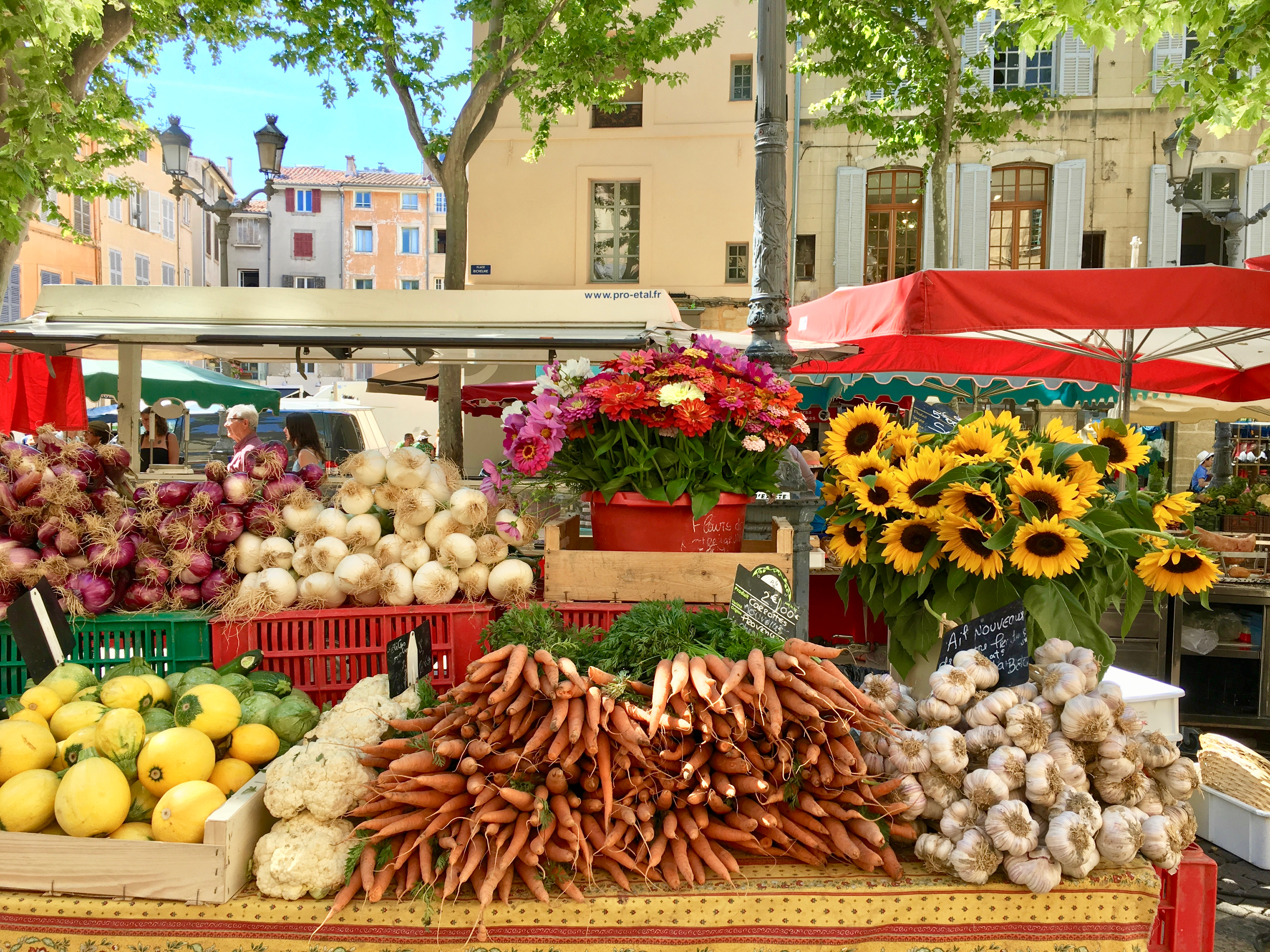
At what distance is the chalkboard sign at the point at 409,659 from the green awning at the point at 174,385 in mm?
10404

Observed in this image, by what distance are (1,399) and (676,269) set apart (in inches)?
448

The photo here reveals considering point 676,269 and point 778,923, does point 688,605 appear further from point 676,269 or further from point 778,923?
point 676,269

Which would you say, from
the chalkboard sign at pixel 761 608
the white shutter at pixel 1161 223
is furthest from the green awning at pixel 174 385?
the white shutter at pixel 1161 223

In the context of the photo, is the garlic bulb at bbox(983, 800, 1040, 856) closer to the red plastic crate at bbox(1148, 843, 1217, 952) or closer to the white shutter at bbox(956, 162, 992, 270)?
the red plastic crate at bbox(1148, 843, 1217, 952)

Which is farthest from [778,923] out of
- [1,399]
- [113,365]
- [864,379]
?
[113,365]

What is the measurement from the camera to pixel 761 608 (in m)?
2.32

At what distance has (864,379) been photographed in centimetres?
1060

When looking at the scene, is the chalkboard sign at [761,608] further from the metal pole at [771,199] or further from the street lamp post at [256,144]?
the street lamp post at [256,144]

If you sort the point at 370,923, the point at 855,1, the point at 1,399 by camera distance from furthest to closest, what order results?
the point at 855,1 → the point at 1,399 → the point at 370,923

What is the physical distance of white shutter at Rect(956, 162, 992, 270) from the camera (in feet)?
53.5

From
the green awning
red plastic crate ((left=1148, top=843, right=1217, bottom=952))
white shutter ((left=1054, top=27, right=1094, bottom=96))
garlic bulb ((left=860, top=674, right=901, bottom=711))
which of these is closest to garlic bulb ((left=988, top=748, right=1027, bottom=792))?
garlic bulb ((left=860, top=674, right=901, bottom=711))

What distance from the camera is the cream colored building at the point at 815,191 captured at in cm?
1595

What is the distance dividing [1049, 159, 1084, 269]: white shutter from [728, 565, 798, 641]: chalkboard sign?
53.3 ft

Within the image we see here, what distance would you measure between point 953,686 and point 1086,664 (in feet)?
1.19
